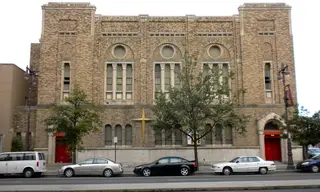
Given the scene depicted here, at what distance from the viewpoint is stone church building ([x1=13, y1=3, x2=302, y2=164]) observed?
31969mm

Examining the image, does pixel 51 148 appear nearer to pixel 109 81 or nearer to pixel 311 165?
pixel 109 81

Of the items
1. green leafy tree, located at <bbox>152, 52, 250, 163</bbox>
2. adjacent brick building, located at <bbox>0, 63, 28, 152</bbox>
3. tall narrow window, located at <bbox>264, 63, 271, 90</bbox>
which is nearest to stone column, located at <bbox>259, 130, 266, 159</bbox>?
green leafy tree, located at <bbox>152, 52, 250, 163</bbox>

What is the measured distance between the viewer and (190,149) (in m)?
31.9

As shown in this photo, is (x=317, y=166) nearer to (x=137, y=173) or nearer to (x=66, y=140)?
(x=137, y=173)

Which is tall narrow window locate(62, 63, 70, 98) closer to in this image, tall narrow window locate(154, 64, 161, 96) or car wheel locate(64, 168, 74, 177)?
tall narrow window locate(154, 64, 161, 96)

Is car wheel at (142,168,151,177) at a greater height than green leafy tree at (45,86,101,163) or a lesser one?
lesser

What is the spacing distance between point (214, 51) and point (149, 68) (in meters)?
6.58

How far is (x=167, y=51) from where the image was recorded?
1339 inches

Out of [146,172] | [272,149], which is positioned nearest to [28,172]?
[146,172]

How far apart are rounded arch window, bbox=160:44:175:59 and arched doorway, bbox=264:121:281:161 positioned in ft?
36.8

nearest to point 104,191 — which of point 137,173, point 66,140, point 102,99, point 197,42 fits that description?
point 137,173

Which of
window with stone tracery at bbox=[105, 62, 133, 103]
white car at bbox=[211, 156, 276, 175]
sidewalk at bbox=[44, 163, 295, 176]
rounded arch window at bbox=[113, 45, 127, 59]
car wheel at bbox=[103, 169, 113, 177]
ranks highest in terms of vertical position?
rounded arch window at bbox=[113, 45, 127, 59]

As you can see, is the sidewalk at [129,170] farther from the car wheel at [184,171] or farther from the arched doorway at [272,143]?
the arched doorway at [272,143]

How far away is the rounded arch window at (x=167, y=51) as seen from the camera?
1330 inches
